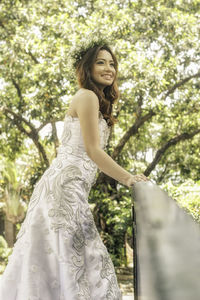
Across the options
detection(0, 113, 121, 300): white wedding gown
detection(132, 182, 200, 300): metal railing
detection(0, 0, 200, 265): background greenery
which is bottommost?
detection(132, 182, 200, 300): metal railing

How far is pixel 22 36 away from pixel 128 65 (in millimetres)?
2593

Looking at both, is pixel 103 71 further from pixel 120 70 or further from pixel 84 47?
pixel 120 70

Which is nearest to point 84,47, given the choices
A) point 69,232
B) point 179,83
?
point 69,232

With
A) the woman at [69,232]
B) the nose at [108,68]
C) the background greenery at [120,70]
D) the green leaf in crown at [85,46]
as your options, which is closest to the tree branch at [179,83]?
the background greenery at [120,70]

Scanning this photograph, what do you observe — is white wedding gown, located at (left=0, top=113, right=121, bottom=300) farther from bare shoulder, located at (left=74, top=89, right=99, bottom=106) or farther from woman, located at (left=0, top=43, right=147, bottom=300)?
bare shoulder, located at (left=74, top=89, right=99, bottom=106)

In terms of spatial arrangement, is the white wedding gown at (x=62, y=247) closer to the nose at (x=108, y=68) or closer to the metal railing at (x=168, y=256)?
the nose at (x=108, y=68)

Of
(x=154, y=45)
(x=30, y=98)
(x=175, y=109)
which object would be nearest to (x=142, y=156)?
(x=175, y=109)

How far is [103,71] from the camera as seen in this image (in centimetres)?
241

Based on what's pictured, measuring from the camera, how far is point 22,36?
8766 millimetres

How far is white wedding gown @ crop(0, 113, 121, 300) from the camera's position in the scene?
6.01 feet

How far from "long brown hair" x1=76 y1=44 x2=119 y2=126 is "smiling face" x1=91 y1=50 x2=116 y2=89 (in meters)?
0.03

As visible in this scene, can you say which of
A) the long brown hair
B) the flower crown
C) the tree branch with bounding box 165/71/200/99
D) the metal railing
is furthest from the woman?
the tree branch with bounding box 165/71/200/99

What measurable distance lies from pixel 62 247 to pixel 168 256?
4.64ft

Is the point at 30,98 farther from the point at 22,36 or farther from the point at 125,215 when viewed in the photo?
the point at 125,215
